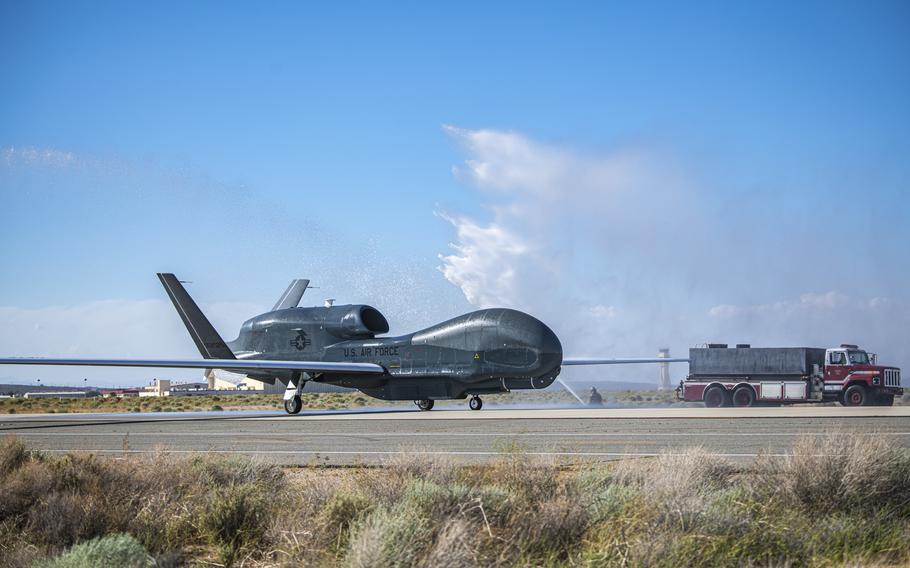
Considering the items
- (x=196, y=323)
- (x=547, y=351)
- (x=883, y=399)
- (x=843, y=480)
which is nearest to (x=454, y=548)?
(x=843, y=480)

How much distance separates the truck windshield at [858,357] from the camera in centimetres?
3562

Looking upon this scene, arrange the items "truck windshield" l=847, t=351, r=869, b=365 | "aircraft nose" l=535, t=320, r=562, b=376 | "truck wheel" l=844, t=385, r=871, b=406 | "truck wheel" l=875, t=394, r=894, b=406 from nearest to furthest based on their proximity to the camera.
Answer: "aircraft nose" l=535, t=320, r=562, b=376 → "truck wheel" l=875, t=394, r=894, b=406 → "truck wheel" l=844, t=385, r=871, b=406 → "truck windshield" l=847, t=351, r=869, b=365

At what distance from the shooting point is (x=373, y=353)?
3575 cm

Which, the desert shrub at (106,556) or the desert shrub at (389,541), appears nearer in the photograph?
the desert shrub at (389,541)

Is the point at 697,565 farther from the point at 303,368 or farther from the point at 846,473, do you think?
the point at 303,368

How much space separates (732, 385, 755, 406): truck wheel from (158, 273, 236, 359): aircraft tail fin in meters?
22.5

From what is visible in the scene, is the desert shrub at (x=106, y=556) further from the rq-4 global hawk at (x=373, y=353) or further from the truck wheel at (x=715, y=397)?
the truck wheel at (x=715, y=397)

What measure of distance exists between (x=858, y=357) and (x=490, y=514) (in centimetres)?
3350

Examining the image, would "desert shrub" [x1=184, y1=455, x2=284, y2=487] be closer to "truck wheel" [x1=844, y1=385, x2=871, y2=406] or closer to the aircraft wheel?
the aircraft wheel

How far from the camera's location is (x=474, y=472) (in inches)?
350

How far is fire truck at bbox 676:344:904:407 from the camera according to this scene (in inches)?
1395

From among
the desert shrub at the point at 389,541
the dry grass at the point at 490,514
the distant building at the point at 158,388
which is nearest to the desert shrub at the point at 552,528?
the dry grass at the point at 490,514

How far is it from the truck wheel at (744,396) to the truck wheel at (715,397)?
0.50 meters

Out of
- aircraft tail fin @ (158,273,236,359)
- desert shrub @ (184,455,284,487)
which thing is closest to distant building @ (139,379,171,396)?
aircraft tail fin @ (158,273,236,359)
